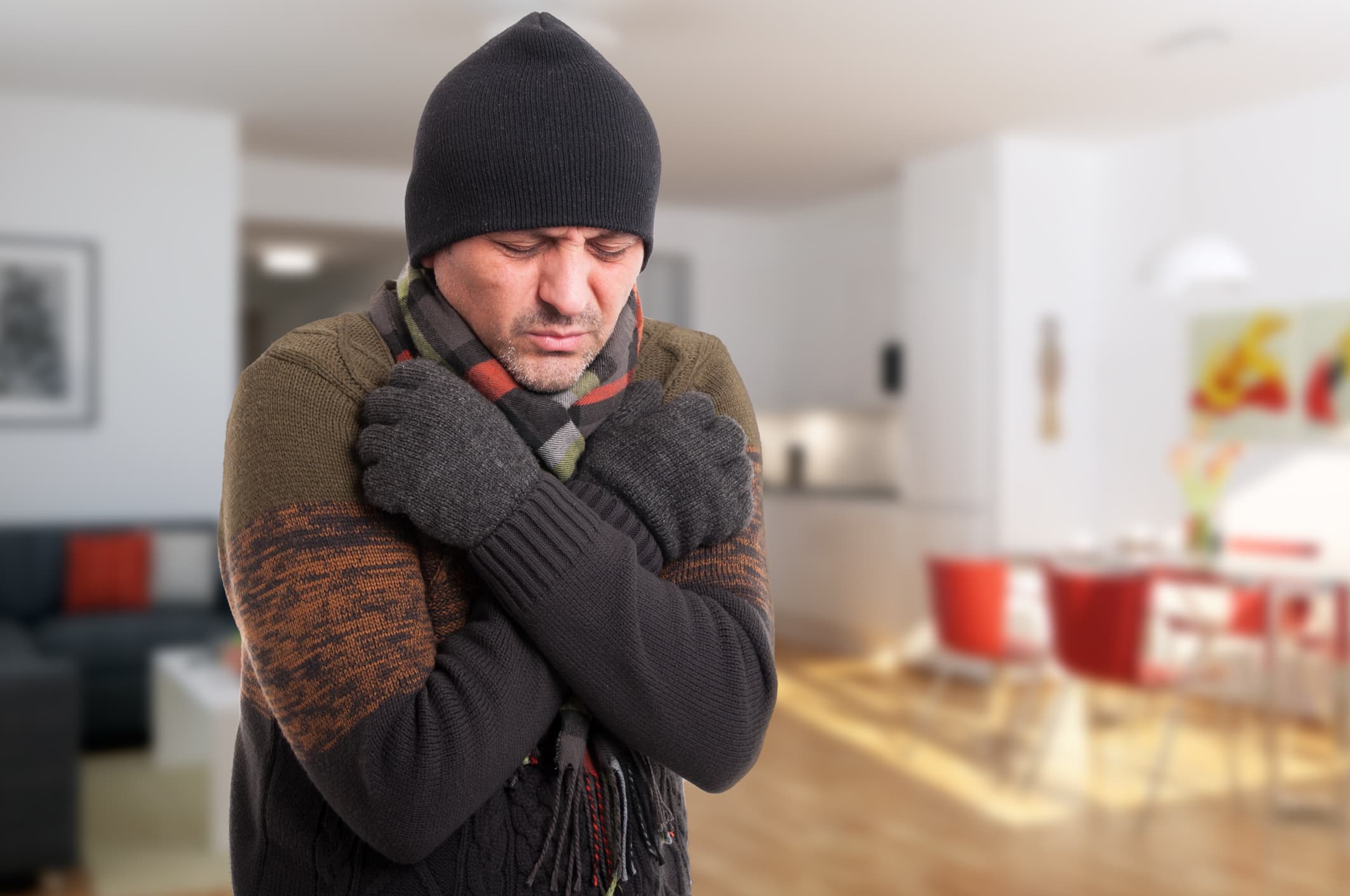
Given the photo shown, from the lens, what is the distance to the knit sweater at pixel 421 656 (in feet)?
2.81

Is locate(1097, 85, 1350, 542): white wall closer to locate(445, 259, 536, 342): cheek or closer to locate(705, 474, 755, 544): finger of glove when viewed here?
locate(705, 474, 755, 544): finger of glove

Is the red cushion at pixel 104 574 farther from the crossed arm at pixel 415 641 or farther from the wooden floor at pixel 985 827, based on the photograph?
the crossed arm at pixel 415 641

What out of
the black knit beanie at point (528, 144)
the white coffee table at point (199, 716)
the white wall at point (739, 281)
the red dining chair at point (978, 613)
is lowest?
the white coffee table at point (199, 716)

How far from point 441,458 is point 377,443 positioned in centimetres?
5

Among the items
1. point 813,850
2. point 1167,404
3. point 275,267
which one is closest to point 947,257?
point 1167,404

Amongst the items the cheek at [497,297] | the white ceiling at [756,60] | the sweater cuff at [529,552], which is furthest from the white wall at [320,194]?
the sweater cuff at [529,552]

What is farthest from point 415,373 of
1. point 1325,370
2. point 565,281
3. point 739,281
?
point 739,281

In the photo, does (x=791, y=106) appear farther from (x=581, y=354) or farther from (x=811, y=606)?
(x=581, y=354)

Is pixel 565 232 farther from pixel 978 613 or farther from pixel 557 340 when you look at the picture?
pixel 978 613

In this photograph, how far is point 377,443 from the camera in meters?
0.87

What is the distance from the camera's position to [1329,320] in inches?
219

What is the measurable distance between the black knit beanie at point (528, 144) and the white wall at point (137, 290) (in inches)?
218

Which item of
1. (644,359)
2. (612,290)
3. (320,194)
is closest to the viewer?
(612,290)

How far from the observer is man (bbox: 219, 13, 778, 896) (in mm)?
862
